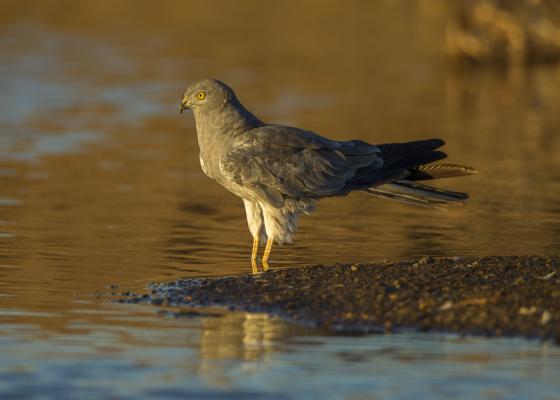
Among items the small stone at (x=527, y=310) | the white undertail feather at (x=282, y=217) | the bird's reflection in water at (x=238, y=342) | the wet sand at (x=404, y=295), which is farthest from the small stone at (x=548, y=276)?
the white undertail feather at (x=282, y=217)

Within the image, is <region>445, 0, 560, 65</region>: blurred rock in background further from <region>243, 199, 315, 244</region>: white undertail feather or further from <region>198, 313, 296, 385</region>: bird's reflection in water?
<region>198, 313, 296, 385</region>: bird's reflection in water

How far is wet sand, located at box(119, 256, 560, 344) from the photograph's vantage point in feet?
31.5

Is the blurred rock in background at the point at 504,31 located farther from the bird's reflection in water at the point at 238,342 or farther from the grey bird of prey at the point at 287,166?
the bird's reflection in water at the point at 238,342

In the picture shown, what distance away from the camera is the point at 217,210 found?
53.1 ft

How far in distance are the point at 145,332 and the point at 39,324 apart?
32.6 inches

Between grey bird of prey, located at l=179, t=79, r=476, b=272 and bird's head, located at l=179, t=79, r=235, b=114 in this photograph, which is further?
bird's head, located at l=179, t=79, r=235, b=114

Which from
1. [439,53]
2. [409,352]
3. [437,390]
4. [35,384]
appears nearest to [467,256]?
[409,352]

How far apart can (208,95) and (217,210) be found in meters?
3.86

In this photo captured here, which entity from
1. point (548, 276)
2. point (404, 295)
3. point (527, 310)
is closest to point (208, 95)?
point (404, 295)

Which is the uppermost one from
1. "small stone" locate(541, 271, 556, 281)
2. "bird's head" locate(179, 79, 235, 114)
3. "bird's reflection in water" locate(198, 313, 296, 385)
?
"bird's head" locate(179, 79, 235, 114)

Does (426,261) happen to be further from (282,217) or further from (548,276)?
(282,217)

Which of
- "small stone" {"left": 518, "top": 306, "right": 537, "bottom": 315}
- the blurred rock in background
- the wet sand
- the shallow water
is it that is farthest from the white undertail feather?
the blurred rock in background

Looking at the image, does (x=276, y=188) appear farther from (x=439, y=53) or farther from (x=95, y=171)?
(x=439, y=53)

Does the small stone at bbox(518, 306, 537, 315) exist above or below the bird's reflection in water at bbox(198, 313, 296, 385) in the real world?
above
